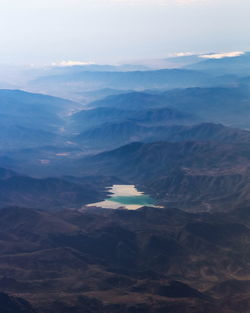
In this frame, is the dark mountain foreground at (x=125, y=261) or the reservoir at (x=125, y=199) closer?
the dark mountain foreground at (x=125, y=261)

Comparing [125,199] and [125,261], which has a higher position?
[125,261]

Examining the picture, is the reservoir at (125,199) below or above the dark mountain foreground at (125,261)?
below

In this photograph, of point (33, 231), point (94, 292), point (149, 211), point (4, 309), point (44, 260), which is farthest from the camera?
point (149, 211)

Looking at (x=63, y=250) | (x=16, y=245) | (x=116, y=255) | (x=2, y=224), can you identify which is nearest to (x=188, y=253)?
(x=116, y=255)

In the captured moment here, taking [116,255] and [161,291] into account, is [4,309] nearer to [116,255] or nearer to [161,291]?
[161,291]

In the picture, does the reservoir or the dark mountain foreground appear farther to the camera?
the reservoir

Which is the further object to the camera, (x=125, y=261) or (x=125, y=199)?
(x=125, y=199)

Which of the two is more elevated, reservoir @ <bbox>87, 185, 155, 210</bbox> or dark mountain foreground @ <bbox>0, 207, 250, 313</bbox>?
dark mountain foreground @ <bbox>0, 207, 250, 313</bbox>

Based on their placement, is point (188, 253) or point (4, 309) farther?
point (188, 253)
